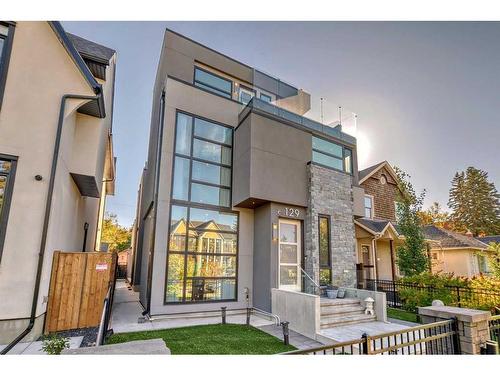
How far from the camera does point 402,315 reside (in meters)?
8.30

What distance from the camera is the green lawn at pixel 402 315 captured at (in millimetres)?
7753

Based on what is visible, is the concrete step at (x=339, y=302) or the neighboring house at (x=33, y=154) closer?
the neighboring house at (x=33, y=154)

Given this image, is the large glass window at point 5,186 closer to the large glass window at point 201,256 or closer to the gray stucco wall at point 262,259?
the large glass window at point 201,256

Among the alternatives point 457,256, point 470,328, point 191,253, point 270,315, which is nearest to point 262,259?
point 270,315

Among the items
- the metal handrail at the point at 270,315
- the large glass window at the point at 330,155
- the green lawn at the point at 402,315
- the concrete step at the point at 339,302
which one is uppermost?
the large glass window at the point at 330,155

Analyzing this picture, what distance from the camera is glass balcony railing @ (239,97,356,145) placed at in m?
8.73

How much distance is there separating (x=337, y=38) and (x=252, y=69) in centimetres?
457

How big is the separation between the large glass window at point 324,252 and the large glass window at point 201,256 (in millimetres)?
2690

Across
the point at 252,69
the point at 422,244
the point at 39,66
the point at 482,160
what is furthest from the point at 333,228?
the point at 39,66

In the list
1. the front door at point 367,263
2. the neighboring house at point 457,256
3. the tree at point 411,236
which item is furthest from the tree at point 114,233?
the neighboring house at point 457,256

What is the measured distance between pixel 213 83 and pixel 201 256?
20.6ft

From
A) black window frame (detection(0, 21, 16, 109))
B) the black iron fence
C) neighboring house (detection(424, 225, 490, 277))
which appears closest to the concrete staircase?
the black iron fence

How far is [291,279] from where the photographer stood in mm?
8312

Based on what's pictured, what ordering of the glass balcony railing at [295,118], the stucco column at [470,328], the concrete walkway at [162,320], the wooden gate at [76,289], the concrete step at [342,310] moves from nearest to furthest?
the stucco column at [470,328] → the wooden gate at [76,289] → the concrete walkway at [162,320] → the concrete step at [342,310] → the glass balcony railing at [295,118]
